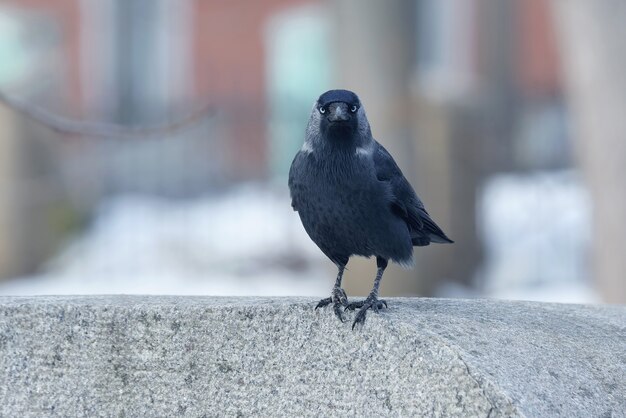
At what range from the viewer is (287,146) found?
1242cm

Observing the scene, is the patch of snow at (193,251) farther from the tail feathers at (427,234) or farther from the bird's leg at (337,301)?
the bird's leg at (337,301)

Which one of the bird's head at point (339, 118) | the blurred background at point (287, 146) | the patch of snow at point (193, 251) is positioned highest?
the bird's head at point (339, 118)

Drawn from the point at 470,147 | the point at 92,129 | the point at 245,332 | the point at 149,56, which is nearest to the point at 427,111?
the point at 470,147

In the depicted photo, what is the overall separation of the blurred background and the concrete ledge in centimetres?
305

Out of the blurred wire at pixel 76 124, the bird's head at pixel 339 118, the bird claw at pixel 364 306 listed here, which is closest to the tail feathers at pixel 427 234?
the bird's head at pixel 339 118

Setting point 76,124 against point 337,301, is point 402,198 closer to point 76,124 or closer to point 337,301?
point 337,301

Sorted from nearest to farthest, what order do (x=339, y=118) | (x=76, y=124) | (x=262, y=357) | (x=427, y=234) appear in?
1. (x=262, y=357)
2. (x=339, y=118)
3. (x=427, y=234)
4. (x=76, y=124)

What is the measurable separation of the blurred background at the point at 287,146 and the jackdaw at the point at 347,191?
294cm

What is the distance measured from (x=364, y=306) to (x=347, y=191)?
14.9 inches

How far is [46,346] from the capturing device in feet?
11.7

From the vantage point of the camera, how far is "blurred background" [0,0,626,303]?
8.24 metres

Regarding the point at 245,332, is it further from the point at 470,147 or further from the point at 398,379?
the point at 470,147

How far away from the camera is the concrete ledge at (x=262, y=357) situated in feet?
10.8

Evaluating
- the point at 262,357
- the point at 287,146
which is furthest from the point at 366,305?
the point at 287,146
